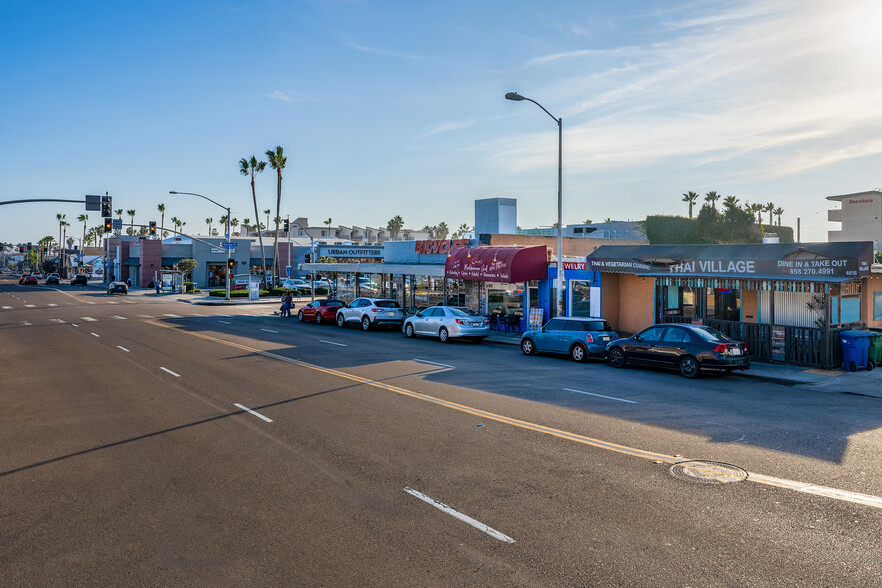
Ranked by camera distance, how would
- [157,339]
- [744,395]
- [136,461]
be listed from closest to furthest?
1. [136,461]
2. [744,395]
3. [157,339]

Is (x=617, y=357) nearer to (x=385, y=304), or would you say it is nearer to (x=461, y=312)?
(x=461, y=312)

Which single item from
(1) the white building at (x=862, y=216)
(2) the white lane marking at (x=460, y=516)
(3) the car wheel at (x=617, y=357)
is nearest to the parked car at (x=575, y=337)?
(3) the car wheel at (x=617, y=357)

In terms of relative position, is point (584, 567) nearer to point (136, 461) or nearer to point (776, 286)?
point (136, 461)

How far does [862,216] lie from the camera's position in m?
57.9

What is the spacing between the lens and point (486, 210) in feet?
133

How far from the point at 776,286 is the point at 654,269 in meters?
4.40

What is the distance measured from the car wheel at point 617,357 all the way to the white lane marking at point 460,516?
12648 mm

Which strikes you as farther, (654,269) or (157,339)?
(157,339)

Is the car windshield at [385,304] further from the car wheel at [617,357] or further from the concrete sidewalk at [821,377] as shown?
the concrete sidewalk at [821,377]

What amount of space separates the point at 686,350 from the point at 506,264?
11.9 m

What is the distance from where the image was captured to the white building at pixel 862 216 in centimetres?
5692

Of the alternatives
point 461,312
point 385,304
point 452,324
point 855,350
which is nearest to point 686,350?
point 855,350

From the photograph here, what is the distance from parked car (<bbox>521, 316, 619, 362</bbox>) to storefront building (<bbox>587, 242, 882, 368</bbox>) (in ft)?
12.7

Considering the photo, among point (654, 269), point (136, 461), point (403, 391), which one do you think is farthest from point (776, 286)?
point (136, 461)
